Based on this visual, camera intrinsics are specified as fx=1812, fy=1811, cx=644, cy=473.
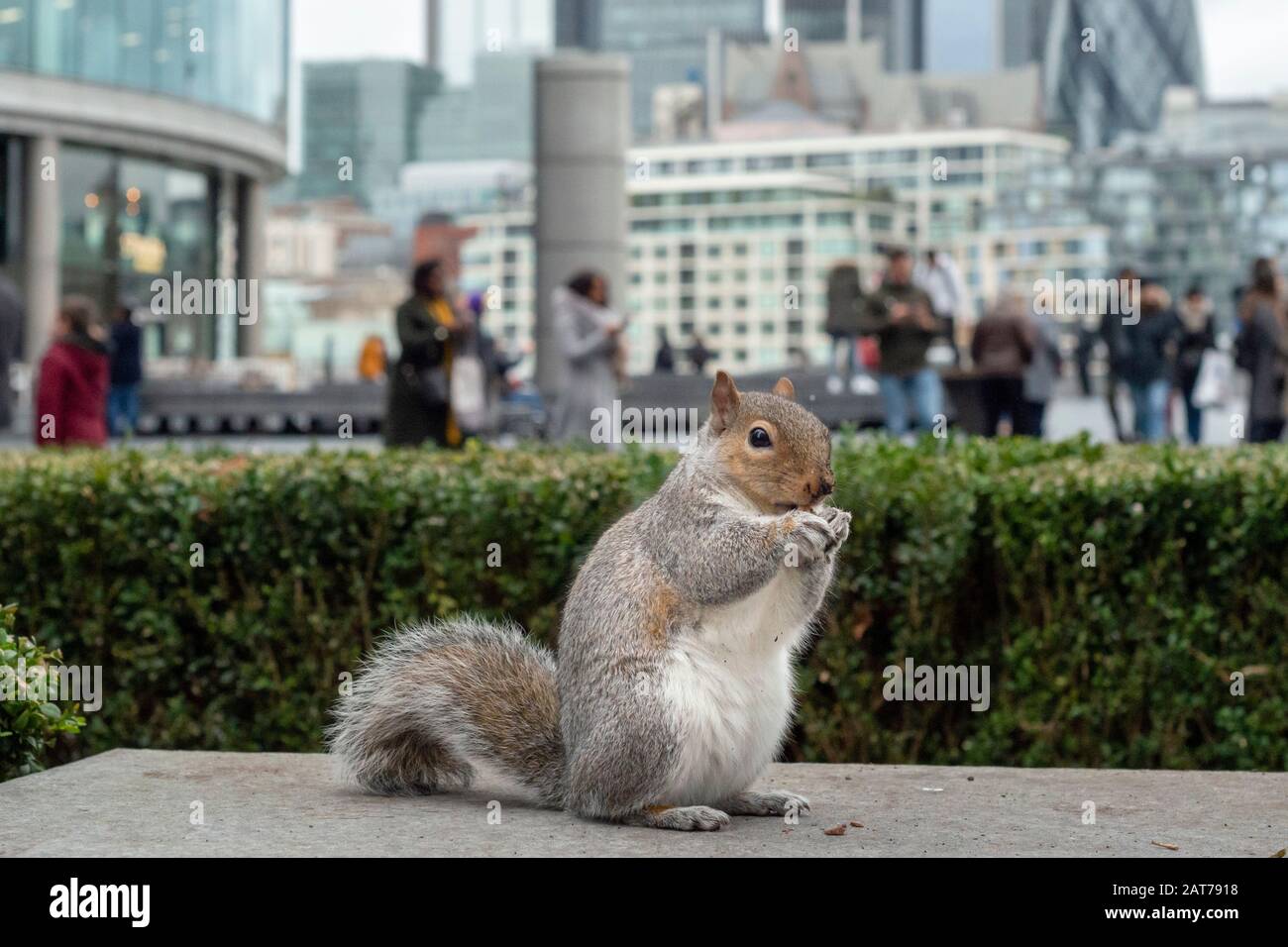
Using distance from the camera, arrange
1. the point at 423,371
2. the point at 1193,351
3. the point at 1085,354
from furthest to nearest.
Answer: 1. the point at 1085,354
2. the point at 1193,351
3. the point at 423,371

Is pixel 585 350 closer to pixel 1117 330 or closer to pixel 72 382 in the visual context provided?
pixel 72 382

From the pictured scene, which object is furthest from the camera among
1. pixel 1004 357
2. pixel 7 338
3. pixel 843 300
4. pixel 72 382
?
pixel 843 300

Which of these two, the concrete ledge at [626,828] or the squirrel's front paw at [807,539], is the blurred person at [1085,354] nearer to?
the concrete ledge at [626,828]

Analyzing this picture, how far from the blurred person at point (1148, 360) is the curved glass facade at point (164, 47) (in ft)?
93.6

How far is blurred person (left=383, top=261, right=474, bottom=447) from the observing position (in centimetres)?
1208

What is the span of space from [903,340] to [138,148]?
34.6 metres

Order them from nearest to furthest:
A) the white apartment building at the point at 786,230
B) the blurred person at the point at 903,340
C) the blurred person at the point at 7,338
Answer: the blurred person at the point at 7,338
the blurred person at the point at 903,340
the white apartment building at the point at 786,230

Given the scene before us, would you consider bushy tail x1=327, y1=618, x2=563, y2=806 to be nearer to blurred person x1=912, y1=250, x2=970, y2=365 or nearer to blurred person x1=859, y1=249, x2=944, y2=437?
blurred person x1=859, y1=249, x2=944, y2=437

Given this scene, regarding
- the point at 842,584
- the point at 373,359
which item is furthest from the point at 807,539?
the point at 373,359

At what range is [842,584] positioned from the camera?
6.32 m

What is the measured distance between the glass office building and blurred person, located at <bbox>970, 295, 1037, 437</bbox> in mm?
31332

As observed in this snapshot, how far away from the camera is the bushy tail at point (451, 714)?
475 centimetres
